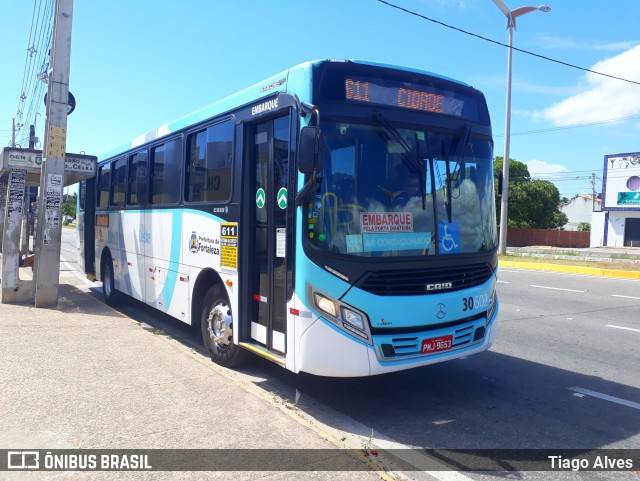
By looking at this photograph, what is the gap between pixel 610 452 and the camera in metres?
4.51

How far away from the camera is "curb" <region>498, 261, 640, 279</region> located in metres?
19.6

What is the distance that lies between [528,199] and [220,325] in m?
53.9

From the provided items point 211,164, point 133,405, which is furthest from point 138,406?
point 211,164

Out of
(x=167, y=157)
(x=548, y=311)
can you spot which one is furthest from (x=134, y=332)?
(x=548, y=311)

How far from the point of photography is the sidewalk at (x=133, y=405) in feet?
13.9

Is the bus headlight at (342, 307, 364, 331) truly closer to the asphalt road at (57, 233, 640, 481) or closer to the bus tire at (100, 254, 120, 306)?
the asphalt road at (57, 233, 640, 481)

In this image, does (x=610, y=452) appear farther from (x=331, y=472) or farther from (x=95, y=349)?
(x=95, y=349)

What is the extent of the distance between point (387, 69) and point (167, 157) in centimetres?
414

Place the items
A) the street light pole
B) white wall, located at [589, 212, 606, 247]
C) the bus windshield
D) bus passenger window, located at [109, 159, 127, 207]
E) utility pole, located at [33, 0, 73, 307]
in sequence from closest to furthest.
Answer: the bus windshield → utility pole, located at [33, 0, 73, 307] → bus passenger window, located at [109, 159, 127, 207] → the street light pole → white wall, located at [589, 212, 606, 247]

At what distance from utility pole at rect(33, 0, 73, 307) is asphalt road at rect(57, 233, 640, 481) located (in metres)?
2.88

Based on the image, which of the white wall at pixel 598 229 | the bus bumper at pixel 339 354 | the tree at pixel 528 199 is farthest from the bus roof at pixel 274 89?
the tree at pixel 528 199

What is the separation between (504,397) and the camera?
5.86 m

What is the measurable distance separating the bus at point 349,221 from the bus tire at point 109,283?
5004mm

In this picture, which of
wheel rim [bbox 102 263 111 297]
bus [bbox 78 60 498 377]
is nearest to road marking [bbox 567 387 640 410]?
bus [bbox 78 60 498 377]
